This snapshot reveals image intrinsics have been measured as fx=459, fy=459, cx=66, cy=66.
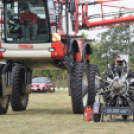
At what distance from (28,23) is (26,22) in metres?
0.08

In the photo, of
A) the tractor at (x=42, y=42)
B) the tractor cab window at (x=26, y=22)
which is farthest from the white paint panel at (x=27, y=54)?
the tractor cab window at (x=26, y=22)

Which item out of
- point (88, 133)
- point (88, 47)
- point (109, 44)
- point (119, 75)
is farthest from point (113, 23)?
point (109, 44)

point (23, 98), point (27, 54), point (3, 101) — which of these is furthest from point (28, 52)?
point (23, 98)

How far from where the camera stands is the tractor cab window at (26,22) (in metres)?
15.3

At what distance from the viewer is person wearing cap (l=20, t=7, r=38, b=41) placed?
606 inches

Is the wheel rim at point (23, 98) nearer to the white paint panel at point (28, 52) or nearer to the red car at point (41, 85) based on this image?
the white paint panel at point (28, 52)

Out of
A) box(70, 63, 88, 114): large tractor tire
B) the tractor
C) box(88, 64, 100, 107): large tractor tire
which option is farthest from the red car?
box(70, 63, 88, 114): large tractor tire

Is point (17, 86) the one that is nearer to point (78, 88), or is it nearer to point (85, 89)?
point (85, 89)

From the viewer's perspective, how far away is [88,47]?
19734 millimetres

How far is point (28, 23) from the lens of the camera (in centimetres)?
1552

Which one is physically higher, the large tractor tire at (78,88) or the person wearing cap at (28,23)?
the person wearing cap at (28,23)

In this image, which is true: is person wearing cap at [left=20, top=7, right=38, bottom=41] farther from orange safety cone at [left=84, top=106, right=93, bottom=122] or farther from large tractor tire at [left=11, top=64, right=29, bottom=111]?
orange safety cone at [left=84, top=106, right=93, bottom=122]

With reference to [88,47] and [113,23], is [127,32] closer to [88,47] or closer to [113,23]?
[113,23]

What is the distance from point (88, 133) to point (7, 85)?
251 inches
